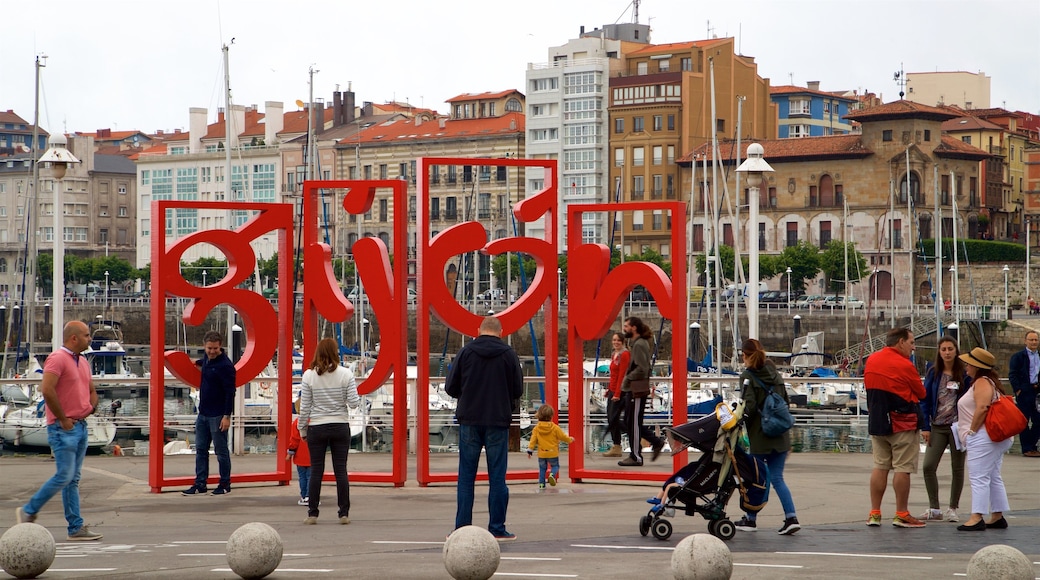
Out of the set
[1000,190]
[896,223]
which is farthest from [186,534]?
[1000,190]

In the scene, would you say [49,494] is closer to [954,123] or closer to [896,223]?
[896,223]

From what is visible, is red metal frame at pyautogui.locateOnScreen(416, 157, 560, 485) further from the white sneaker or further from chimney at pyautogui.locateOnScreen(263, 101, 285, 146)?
chimney at pyautogui.locateOnScreen(263, 101, 285, 146)

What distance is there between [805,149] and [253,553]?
82550 mm

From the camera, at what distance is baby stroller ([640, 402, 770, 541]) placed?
11.0 meters

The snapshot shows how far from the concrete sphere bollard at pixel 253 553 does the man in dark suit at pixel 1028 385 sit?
11198mm

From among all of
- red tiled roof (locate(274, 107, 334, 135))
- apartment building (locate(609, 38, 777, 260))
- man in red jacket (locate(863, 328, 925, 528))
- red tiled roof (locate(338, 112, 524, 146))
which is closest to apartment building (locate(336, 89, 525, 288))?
red tiled roof (locate(338, 112, 524, 146))

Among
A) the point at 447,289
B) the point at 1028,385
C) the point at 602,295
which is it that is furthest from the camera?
the point at 1028,385

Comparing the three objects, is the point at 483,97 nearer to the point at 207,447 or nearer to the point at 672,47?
the point at 672,47

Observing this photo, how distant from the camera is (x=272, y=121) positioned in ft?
355

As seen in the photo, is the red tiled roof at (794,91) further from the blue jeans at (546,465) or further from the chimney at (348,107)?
the blue jeans at (546,465)

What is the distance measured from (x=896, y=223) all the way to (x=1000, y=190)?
1660cm

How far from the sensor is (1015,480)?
1509 centimetres

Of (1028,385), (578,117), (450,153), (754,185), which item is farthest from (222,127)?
(1028,385)

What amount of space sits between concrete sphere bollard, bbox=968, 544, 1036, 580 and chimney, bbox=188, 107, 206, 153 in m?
107
